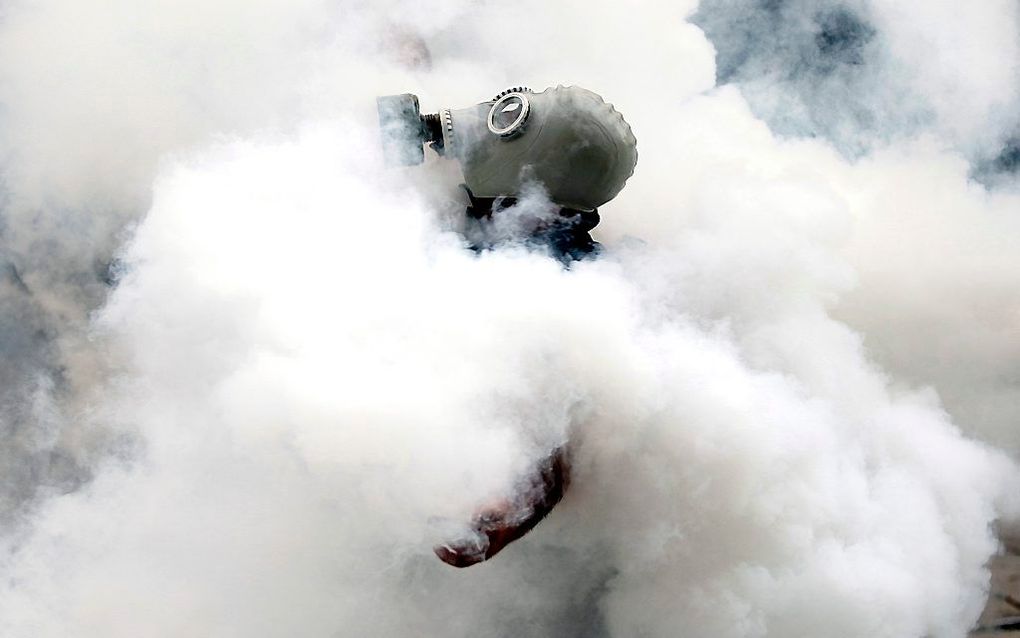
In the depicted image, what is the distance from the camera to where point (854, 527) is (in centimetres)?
173

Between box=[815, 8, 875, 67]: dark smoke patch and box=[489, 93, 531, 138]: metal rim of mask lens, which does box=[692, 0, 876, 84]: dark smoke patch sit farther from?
box=[489, 93, 531, 138]: metal rim of mask lens

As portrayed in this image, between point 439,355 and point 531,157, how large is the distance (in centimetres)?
51

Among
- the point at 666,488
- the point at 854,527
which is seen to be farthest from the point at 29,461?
the point at 854,527

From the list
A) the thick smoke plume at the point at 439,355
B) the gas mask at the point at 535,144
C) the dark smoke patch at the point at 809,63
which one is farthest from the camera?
the dark smoke patch at the point at 809,63

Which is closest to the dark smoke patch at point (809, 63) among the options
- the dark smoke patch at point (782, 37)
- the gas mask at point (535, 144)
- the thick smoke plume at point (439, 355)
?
the dark smoke patch at point (782, 37)

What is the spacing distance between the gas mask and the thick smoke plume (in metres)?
0.10

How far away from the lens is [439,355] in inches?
60.6

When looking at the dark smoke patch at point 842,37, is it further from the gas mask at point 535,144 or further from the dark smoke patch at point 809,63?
the gas mask at point 535,144

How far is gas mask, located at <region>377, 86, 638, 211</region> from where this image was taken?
1787 mm

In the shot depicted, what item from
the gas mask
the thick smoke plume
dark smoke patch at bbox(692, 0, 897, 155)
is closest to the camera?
the thick smoke plume

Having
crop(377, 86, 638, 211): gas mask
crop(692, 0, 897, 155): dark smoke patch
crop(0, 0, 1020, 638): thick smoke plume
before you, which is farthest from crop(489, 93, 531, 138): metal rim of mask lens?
crop(692, 0, 897, 155): dark smoke patch

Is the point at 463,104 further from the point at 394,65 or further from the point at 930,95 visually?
the point at 930,95

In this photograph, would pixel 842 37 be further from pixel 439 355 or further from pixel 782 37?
pixel 439 355

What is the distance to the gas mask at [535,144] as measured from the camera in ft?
5.86
